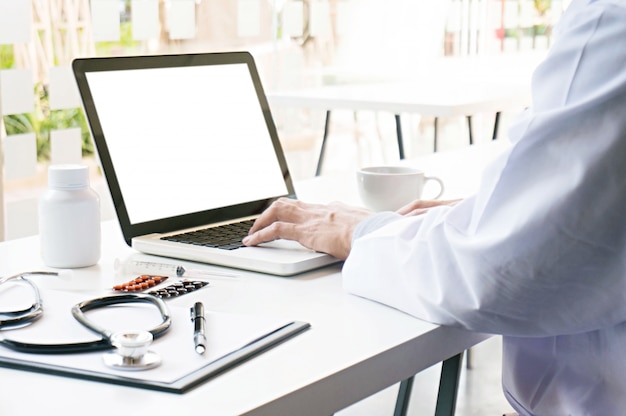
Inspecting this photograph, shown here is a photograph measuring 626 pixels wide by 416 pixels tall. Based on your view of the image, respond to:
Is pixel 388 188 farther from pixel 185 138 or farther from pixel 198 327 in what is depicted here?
pixel 198 327

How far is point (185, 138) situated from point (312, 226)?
0.29 m

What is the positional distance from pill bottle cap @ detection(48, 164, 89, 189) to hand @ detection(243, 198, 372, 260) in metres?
0.23

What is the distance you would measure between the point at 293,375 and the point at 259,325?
11 centimetres

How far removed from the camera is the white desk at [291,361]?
2.30 feet

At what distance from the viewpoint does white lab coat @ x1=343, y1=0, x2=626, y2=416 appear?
33.7 inches

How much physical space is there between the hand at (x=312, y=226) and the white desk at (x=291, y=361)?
1.4 inches

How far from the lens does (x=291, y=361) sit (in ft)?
2.63

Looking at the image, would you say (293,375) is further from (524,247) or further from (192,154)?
(192,154)

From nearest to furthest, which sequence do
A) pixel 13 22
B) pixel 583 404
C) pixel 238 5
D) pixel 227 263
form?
pixel 583 404
pixel 227 263
pixel 13 22
pixel 238 5

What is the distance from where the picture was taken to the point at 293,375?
0.77 meters

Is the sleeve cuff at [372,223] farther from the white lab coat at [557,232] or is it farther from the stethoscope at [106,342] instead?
the stethoscope at [106,342]

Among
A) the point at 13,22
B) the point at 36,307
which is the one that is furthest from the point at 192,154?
the point at 13,22

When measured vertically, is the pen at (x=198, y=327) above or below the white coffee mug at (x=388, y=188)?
below

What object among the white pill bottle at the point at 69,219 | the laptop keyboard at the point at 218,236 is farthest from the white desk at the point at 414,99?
the white pill bottle at the point at 69,219
